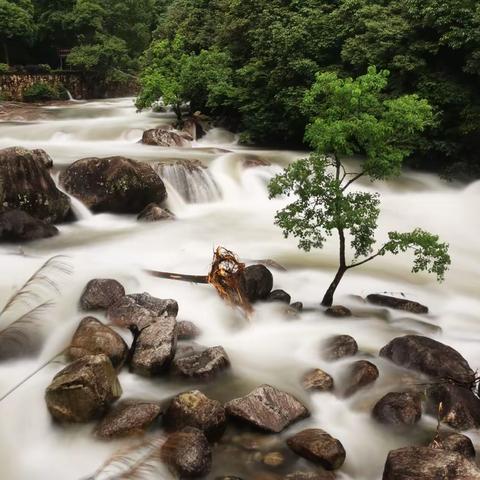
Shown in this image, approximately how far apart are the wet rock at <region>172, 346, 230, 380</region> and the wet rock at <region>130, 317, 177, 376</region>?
16 centimetres

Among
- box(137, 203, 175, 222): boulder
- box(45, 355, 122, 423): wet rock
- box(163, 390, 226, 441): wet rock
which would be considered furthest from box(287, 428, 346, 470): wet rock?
box(137, 203, 175, 222): boulder

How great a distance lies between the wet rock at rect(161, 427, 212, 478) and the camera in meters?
5.01

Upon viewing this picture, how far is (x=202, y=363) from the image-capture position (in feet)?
21.8

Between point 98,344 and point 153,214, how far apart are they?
656cm

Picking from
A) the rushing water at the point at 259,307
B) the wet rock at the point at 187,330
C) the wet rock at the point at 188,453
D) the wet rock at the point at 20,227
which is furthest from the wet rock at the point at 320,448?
the wet rock at the point at 20,227

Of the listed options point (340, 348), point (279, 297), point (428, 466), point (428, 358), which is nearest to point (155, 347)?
point (340, 348)

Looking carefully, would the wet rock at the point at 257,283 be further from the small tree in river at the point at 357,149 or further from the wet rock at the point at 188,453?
the wet rock at the point at 188,453

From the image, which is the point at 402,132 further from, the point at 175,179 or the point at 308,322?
the point at 175,179

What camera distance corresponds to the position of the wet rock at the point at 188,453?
501 cm

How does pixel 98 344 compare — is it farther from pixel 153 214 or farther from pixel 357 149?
pixel 153 214

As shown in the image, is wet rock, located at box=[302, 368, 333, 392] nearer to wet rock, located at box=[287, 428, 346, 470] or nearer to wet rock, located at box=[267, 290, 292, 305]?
wet rock, located at box=[287, 428, 346, 470]

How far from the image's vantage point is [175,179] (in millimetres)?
14555

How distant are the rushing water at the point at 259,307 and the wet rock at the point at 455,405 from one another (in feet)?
0.67

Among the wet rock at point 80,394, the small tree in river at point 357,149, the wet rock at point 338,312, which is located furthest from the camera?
the wet rock at point 338,312
